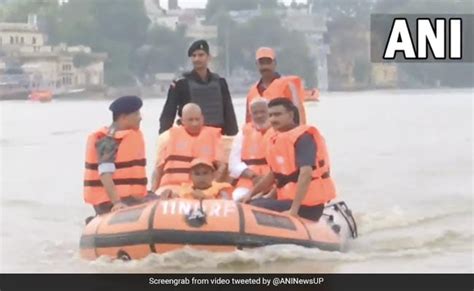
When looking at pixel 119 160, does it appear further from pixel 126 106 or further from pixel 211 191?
pixel 211 191

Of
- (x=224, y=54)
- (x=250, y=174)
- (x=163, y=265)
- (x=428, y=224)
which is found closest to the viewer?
(x=163, y=265)

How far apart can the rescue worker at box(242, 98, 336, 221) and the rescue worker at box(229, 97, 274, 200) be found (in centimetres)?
7

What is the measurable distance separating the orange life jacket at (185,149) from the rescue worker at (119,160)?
0.32 feet

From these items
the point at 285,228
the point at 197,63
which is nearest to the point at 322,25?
the point at 197,63

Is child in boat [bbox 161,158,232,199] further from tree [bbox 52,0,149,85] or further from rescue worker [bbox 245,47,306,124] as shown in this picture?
tree [bbox 52,0,149,85]

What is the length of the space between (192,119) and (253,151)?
0.64ft

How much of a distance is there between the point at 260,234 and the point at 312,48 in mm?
1066

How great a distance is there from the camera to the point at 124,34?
4.56m

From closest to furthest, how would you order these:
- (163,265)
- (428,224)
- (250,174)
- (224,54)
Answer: (163,265), (250,174), (224,54), (428,224)

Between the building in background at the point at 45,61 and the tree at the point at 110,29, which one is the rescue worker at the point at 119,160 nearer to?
the tree at the point at 110,29

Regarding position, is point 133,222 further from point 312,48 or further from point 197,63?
point 312,48

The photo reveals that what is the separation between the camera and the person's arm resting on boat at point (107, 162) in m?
3.88
